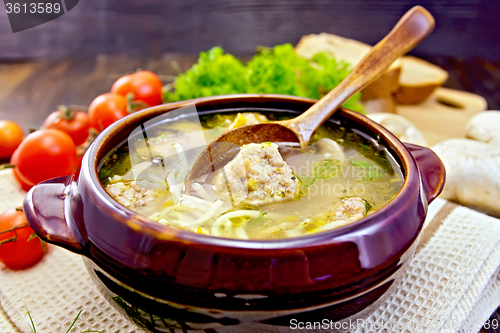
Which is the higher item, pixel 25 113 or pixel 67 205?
pixel 67 205

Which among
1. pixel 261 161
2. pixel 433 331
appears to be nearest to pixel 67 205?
pixel 261 161

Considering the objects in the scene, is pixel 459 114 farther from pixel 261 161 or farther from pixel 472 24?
pixel 261 161

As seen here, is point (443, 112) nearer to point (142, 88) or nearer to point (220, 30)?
point (142, 88)

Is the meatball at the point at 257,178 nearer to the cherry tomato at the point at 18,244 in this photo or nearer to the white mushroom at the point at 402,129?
the cherry tomato at the point at 18,244

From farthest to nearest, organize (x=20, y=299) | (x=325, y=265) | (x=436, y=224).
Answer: (x=436, y=224), (x=20, y=299), (x=325, y=265)

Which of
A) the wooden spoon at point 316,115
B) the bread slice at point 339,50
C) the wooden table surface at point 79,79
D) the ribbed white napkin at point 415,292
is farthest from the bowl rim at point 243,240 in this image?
the wooden table surface at point 79,79

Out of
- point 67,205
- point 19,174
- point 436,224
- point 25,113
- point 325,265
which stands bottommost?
point 25,113
